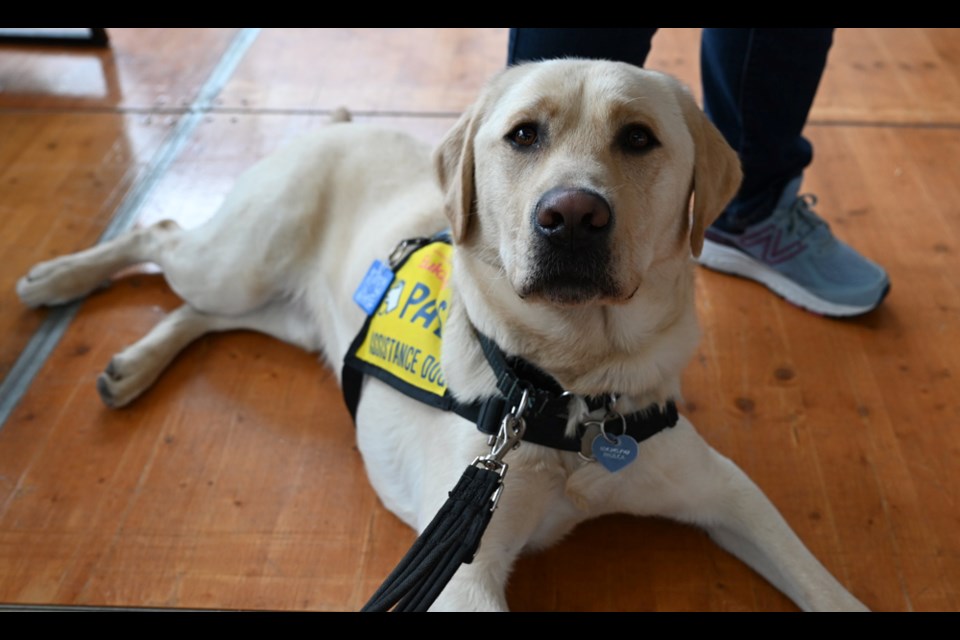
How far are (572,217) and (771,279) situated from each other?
1.65 metres

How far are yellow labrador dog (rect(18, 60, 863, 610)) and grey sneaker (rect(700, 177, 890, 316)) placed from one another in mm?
1038

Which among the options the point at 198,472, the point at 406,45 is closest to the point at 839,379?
the point at 198,472

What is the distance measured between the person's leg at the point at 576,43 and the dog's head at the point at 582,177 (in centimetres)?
59

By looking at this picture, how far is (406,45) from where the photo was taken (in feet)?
15.0

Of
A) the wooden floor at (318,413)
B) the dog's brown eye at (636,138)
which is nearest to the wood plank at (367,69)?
the wooden floor at (318,413)

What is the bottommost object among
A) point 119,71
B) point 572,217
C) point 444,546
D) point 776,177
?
point 119,71

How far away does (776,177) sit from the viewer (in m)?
2.93

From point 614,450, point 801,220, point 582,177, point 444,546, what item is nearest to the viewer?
point 444,546

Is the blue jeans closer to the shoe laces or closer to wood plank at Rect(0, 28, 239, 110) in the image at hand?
the shoe laces

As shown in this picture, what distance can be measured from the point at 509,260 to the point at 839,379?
1.43 metres

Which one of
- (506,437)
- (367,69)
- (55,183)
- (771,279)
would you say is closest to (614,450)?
(506,437)

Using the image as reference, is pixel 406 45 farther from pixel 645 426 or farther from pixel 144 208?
pixel 645 426

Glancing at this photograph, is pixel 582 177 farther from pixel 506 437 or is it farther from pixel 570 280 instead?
pixel 506 437

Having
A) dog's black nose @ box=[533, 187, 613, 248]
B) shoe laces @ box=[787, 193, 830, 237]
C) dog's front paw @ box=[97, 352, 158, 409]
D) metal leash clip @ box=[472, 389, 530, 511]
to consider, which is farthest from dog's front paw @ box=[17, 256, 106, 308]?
shoe laces @ box=[787, 193, 830, 237]
